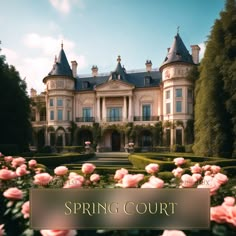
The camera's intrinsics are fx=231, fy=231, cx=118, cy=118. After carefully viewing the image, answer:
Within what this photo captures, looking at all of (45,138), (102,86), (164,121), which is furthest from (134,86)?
(45,138)

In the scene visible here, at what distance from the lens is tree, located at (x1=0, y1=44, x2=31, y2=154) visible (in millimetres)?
24188

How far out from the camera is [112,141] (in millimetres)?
38875

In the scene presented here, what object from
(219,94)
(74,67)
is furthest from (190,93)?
(74,67)

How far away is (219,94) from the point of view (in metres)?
19.3

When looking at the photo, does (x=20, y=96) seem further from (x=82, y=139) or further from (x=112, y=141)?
(x=112, y=141)

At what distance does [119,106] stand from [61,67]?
38.3 ft

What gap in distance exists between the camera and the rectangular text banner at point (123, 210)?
1.92 metres

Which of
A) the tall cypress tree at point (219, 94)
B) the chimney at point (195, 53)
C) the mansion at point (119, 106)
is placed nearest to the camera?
the tall cypress tree at point (219, 94)

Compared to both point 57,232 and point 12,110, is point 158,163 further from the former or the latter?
point 12,110

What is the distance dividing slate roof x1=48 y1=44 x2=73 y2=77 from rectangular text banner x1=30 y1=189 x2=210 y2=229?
37.5 m

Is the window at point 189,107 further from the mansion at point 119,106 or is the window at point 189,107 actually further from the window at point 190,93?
the window at point 190,93

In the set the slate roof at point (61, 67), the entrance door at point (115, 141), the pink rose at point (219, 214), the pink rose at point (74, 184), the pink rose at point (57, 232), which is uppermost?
the slate roof at point (61, 67)

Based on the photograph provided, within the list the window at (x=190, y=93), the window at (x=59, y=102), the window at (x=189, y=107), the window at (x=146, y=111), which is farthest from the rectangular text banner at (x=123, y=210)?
the window at (x=59, y=102)

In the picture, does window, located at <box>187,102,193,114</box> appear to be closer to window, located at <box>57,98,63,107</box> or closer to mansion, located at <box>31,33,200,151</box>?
mansion, located at <box>31,33,200,151</box>
